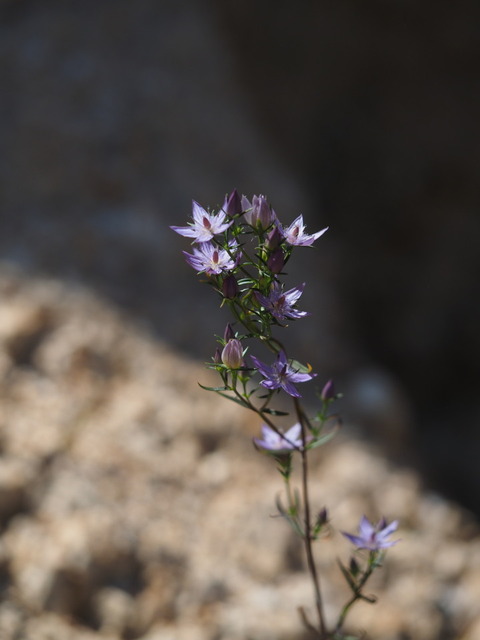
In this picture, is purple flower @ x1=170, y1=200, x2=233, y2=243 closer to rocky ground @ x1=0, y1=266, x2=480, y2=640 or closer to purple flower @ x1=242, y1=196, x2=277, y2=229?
purple flower @ x1=242, y1=196, x2=277, y2=229

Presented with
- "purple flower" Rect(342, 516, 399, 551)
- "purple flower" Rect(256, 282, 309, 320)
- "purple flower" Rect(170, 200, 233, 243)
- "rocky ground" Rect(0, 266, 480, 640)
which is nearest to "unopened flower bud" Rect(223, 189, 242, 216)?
"purple flower" Rect(170, 200, 233, 243)

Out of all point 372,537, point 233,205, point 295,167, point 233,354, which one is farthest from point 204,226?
point 295,167

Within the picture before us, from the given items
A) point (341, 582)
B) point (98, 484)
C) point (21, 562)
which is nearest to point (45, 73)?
point (98, 484)

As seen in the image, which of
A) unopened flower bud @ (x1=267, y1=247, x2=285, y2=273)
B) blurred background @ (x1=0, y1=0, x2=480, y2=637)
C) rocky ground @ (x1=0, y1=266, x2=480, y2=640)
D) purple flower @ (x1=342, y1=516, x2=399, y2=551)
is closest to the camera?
unopened flower bud @ (x1=267, y1=247, x2=285, y2=273)

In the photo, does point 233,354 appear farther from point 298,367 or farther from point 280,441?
point 280,441

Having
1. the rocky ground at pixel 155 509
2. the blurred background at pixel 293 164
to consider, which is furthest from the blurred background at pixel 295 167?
the rocky ground at pixel 155 509

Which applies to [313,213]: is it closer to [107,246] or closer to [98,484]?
[107,246]
